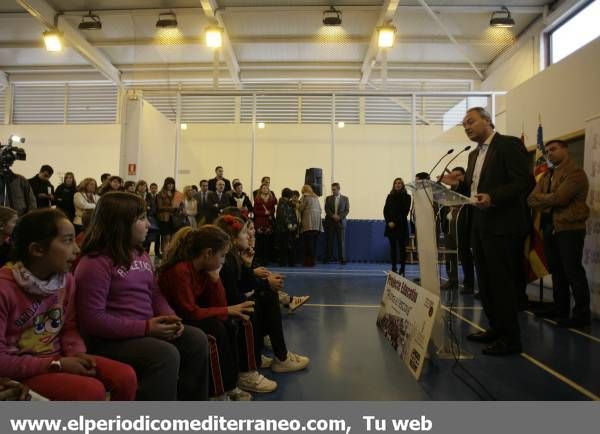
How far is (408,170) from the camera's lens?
9.18m

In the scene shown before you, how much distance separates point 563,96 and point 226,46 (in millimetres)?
6363

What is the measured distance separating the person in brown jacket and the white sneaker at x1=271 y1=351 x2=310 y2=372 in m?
2.17

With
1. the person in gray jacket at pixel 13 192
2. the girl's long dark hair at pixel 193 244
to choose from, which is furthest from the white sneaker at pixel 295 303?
the person in gray jacket at pixel 13 192

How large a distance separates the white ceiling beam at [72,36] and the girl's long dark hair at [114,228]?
7.11m

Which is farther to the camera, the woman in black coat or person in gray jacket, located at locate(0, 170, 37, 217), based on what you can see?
the woman in black coat

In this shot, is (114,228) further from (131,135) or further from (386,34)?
(131,135)

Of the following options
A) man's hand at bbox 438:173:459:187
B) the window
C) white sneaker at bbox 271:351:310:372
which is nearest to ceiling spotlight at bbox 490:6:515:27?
the window

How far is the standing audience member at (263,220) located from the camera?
275 inches

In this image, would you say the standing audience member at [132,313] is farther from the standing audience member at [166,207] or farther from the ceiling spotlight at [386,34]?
the ceiling spotlight at [386,34]

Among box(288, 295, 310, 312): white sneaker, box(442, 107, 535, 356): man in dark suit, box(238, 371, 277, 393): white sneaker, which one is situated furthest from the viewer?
box(288, 295, 310, 312): white sneaker

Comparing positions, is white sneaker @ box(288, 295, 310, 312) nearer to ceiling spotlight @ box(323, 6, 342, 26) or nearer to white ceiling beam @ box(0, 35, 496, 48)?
ceiling spotlight @ box(323, 6, 342, 26)

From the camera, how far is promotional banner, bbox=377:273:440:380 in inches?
79.4

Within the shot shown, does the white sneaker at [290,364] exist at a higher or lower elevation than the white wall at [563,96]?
lower

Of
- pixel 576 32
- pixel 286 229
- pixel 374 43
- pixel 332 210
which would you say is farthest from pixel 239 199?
pixel 576 32
